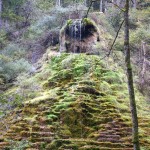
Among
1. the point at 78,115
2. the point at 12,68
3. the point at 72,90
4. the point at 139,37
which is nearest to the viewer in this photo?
the point at 78,115

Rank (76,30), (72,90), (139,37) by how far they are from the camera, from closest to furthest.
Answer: (72,90)
(76,30)
(139,37)

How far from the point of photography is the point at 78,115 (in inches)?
352

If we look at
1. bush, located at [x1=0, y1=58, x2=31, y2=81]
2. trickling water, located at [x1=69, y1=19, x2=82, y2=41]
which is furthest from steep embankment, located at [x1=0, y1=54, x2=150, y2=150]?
trickling water, located at [x1=69, y1=19, x2=82, y2=41]

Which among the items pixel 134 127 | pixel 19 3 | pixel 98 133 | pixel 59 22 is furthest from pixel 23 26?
pixel 134 127

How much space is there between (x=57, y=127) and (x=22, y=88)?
3432 millimetres

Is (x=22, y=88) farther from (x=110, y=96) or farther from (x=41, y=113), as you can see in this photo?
(x=110, y=96)

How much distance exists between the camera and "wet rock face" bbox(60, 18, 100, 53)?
587 inches

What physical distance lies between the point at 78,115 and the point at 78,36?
273 inches

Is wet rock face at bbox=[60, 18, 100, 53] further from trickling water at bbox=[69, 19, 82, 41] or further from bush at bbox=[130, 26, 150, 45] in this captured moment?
bush at bbox=[130, 26, 150, 45]

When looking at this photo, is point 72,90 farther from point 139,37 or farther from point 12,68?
point 139,37

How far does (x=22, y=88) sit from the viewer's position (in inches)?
450

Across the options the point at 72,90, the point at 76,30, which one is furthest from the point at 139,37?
the point at 72,90

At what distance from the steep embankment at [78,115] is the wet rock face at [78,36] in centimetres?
325

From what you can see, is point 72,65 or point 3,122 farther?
point 72,65
